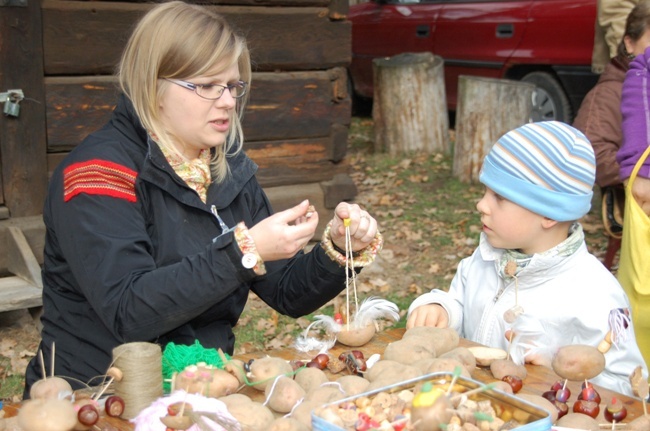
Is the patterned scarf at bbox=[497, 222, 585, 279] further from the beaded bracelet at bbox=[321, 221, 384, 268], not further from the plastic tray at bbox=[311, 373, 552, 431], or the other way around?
the plastic tray at bbox=[311, 373, 552, 431]

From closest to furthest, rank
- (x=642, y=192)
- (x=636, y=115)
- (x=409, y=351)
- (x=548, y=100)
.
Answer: (x=409, y=351) < (x=642, y=192) < (x=636, y=115) < (x=548, y=100)

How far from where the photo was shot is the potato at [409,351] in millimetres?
2013

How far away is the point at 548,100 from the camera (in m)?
8.13

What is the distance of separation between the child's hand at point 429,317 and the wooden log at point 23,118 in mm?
3098

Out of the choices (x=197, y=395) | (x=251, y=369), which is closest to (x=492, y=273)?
(x=251, y=369)

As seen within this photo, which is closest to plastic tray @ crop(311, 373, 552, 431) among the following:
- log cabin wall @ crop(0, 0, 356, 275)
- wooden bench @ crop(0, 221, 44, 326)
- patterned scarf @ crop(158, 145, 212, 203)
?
patterned scarf @ crop(158, 145, 212, 203)

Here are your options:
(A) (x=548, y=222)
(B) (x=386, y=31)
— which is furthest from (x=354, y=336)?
(B) (x=386, y=31)

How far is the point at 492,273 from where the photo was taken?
2.66 m

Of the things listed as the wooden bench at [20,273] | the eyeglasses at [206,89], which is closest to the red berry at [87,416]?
the eyeglasses at [206,89]

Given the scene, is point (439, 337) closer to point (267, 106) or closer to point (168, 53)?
point (168, 53)

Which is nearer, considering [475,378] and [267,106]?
[475,378]

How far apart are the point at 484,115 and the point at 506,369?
20.0 feet

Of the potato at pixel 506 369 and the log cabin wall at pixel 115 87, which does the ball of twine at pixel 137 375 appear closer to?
the potato at pixel 506 369

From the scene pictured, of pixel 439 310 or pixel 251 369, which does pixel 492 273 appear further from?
pixel 251 369
